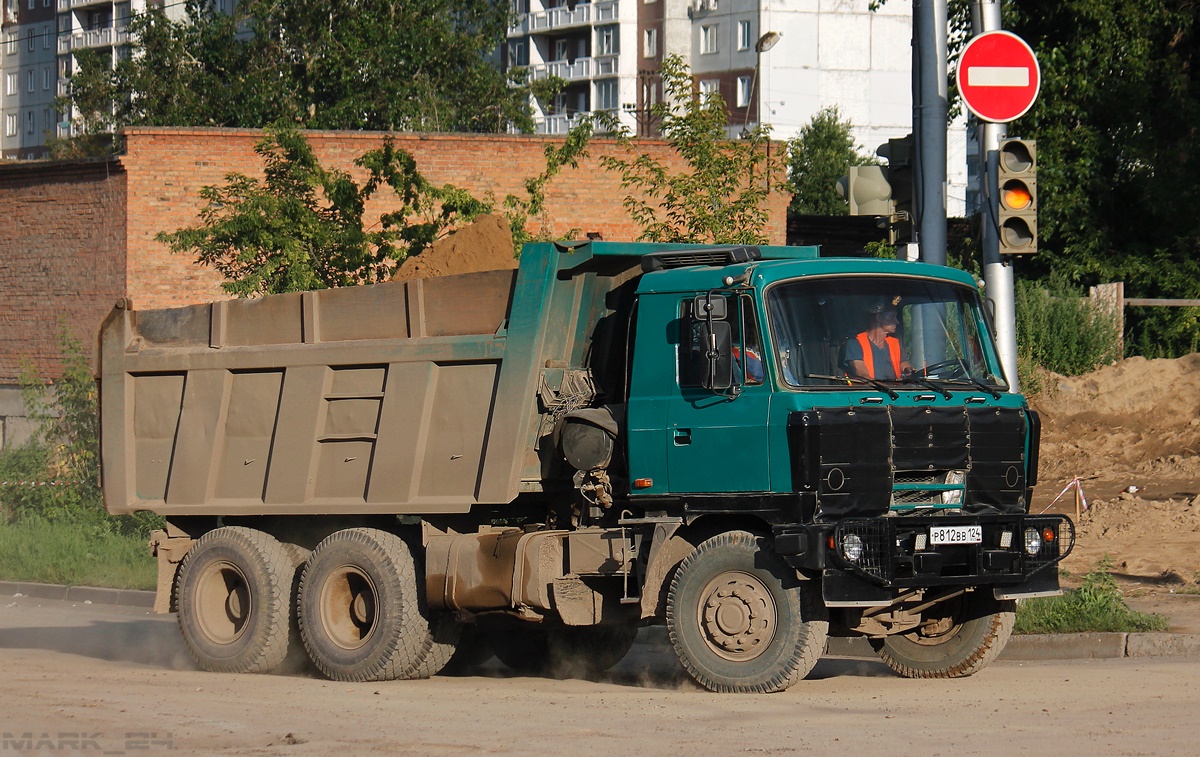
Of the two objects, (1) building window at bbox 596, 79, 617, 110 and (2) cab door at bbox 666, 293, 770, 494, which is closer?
(2) cab door at bbox 666, 293, 770, 494

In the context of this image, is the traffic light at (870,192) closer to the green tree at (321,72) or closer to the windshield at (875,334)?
the windshield at (875,334)

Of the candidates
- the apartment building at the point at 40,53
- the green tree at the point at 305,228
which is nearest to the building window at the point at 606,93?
the apartment building at the point at 40,53

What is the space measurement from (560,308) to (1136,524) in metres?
8.39

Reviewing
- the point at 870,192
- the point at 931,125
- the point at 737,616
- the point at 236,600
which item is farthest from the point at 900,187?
the point at 236,600

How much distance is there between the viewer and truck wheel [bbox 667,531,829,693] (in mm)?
9508

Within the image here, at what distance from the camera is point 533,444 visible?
10.7 meters

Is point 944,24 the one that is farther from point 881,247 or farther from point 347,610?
point 881,247

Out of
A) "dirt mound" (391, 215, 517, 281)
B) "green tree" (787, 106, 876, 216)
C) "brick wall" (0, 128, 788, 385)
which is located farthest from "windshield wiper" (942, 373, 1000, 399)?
"green tree" (787, 106, 876, 216)

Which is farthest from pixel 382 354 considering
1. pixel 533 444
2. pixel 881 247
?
pixel 881 247

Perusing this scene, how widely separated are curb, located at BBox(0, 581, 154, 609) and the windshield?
30.5 feet

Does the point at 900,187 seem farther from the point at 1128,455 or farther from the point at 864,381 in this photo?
the point at 1128,455

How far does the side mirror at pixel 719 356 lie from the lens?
31.8 feet

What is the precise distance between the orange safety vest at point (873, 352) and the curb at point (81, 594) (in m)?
9.47

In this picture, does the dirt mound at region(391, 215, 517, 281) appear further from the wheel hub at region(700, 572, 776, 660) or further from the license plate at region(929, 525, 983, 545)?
the license plate at region(929, 525, 983, 545)
